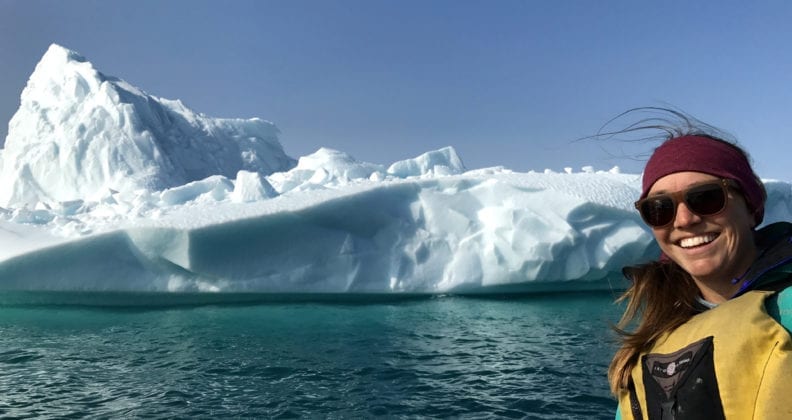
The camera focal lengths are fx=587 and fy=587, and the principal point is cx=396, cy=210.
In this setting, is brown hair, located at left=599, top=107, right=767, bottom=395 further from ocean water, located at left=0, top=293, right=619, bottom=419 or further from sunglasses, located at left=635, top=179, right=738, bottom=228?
ocean water, located at left=0, top=293, right=619, bottom=419

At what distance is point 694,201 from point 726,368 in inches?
12.5

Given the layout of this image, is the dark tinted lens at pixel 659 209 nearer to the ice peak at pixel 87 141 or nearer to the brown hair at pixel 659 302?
the brown hair at pixel 659 302

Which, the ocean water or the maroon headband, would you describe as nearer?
the maroon headband

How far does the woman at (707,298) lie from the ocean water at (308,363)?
1746mm

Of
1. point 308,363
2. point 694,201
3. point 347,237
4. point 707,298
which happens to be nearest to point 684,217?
point 694,201

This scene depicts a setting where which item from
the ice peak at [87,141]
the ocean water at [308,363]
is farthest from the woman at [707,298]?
the ice peak at [87,141]

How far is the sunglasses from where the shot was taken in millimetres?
1039

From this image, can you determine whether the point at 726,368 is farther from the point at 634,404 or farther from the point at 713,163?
the point at 713,163

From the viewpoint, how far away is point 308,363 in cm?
605

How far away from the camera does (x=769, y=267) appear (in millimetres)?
918

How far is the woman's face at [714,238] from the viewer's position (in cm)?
104

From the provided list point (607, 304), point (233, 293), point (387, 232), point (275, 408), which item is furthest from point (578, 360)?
point (233, 293)

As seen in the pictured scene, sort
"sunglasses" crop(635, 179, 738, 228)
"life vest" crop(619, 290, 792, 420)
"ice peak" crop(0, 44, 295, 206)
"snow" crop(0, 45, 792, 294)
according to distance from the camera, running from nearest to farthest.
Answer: "life vest" crop(619, 290, 792, 420) < "sunglasses" crop(635, 179, 738, 228) < "snow" crop(0, 45, 792, 294) < "ice peak" crop(0, 44, 295, 206)

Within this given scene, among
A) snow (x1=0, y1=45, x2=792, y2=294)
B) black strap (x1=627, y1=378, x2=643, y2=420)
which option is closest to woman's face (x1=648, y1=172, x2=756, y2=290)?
black strap (x1=627, y1=378, x2=643, y2=420)
